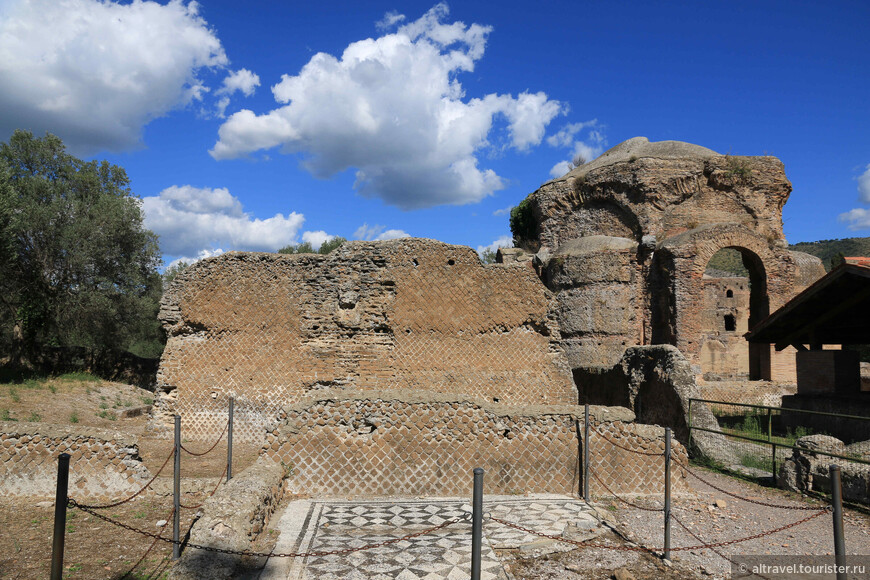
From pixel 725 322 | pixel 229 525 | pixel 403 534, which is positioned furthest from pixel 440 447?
pixel 725 322

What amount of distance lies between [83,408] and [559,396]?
45.1ft

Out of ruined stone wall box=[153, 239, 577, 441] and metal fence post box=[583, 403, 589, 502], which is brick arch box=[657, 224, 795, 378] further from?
metal fence post box=[583, 403, 589, 502]

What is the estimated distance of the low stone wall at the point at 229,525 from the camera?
4109mm

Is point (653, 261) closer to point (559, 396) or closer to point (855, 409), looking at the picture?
point (855, 409)

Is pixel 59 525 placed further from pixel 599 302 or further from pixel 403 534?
pixel 599 302

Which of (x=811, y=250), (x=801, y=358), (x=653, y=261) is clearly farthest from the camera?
(x=811, y=250)

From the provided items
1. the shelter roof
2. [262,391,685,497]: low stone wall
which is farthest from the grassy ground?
the shelter roof

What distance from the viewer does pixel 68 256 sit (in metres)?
21.0

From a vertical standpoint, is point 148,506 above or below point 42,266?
below

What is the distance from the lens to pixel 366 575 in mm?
4445

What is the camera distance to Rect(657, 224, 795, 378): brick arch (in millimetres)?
17250

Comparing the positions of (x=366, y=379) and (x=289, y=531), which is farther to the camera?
(x=366, y=379)

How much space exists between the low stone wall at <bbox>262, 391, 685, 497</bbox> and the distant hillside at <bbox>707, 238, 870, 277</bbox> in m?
46.1

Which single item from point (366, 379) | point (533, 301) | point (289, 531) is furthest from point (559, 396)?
point (289, 531)
